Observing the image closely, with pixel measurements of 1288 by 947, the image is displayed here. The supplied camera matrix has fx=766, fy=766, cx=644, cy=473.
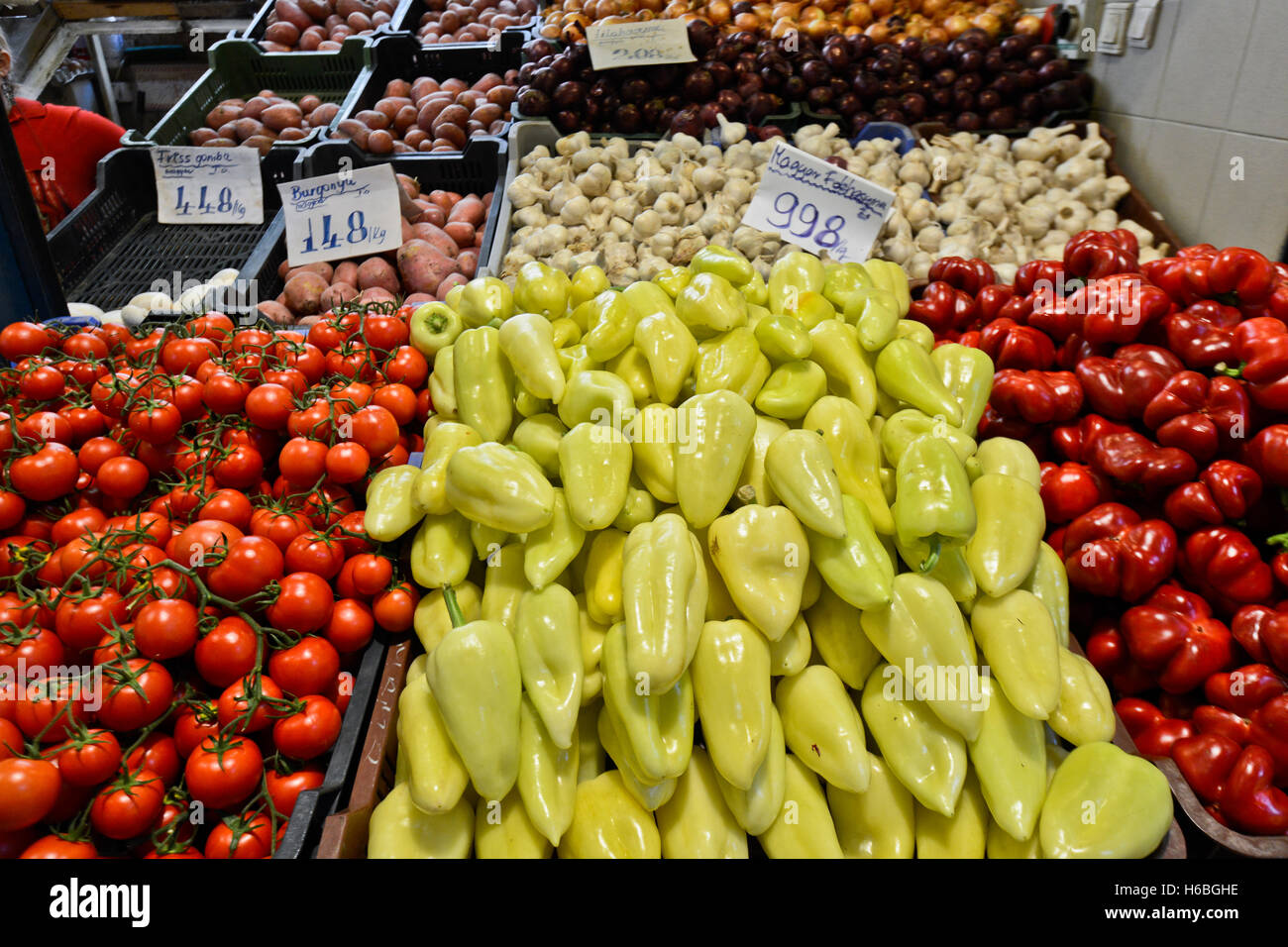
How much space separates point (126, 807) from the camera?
4.00 ft

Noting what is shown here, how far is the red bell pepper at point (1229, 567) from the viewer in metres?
1.49

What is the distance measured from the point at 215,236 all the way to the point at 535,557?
119 inches

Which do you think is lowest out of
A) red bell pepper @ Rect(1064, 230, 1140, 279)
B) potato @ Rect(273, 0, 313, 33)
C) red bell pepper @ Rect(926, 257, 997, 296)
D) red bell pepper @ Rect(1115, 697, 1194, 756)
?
red bell pepper @ Rect(1115, 697, 1194, 756)

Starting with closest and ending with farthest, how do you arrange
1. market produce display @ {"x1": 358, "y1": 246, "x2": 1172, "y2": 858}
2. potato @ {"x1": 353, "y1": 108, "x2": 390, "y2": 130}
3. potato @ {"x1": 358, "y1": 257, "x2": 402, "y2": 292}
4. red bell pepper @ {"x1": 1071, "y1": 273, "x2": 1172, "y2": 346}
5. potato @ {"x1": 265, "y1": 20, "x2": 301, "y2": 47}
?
1. market produce display @ {"x1": 358, "y1": 246, "x2": 1172, "y2": 858}
2. red bell pepper @ {"x1": 1071, "y1": 273, "x2": 1172, "y2": 346}
3. potato @ {"x1": 358, "y1": 257, "x2": 402, "y2": 292}
4. potato @ {"x1": 353, "y1": 108, "x2": 390, "y2": 130}
5. potato @ {"x1": 265, "y1": 20, "x2": 301, "y2": 47}

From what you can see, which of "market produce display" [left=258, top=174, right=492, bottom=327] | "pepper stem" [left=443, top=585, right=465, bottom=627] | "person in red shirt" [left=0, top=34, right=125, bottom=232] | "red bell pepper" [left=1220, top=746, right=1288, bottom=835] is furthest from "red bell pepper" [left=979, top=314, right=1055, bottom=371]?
"person in red shirt" [left=0, top=34, right=125, bottom=232]

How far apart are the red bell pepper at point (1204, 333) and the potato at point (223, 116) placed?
4392mm

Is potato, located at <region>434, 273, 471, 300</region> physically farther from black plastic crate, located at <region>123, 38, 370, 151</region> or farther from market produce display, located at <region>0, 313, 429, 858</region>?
black plastic crate, located at <region>123, 38, 370, 151</region>

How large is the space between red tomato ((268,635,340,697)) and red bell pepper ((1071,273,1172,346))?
1.84 m

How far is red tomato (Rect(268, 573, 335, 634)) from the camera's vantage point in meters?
1.42

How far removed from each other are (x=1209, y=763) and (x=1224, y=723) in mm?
122

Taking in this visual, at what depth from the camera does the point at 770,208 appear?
2.72 meters

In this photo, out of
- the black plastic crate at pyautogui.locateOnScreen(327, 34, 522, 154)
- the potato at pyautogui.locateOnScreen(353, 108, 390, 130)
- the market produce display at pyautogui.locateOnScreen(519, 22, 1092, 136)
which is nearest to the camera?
the market produce display at pyautogui.locateOnScreen(519, 22, 1092, 136)
